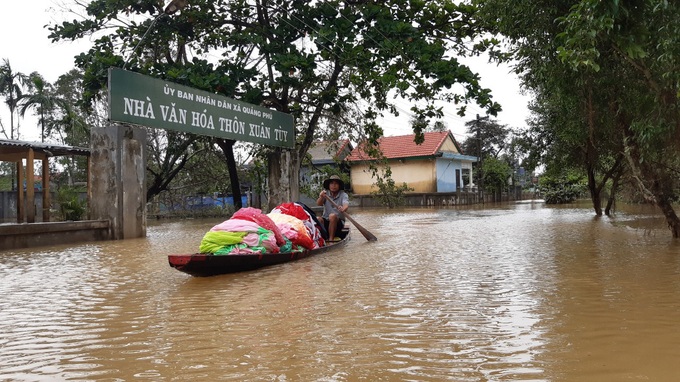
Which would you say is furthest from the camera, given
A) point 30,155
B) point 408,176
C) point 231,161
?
point 408,176

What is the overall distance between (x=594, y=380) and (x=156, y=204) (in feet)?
87.4

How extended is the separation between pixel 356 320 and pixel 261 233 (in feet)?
11.6

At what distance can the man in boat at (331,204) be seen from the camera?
1157cm

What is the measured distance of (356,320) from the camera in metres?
4.63

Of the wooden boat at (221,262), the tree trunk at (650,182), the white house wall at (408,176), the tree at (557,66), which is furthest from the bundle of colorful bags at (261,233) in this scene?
the white house wall at (408,176)

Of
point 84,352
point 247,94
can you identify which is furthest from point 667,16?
point 247,94

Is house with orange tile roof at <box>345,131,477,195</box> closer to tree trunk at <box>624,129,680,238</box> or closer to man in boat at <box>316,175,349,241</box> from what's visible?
man in boat at <box>316,175,349,241</box>

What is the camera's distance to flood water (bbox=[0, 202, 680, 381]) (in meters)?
3.40

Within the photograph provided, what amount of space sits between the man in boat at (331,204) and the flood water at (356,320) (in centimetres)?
266

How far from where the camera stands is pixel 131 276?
767cm

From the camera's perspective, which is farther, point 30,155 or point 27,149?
point 27,149

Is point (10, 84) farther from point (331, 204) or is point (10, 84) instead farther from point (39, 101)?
point (331, 204)

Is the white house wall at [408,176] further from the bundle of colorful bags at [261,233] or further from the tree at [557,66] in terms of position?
the bundle of colorful bags at [261,233]

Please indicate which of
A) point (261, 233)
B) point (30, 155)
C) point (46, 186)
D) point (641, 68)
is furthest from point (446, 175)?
point (261, 233)
